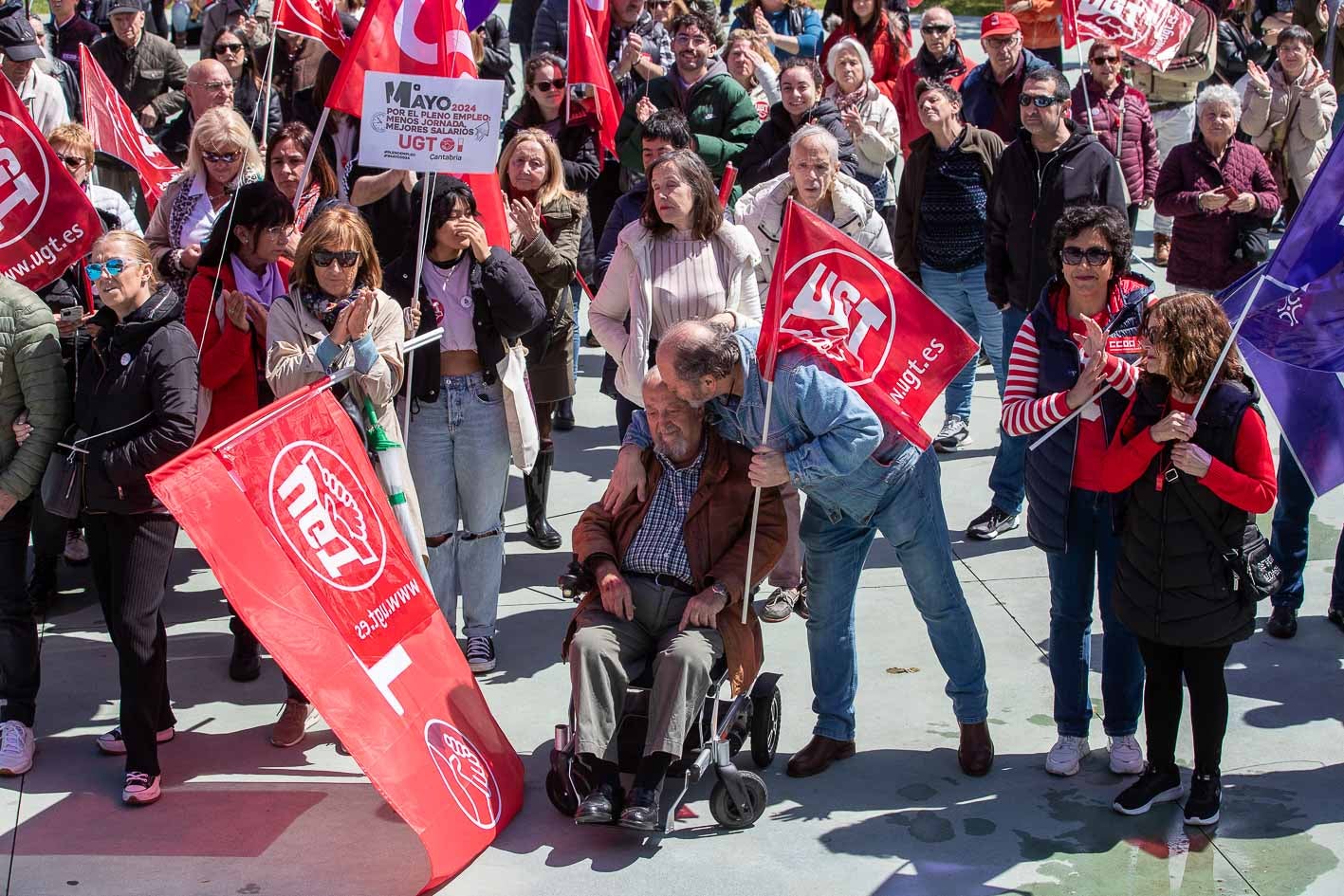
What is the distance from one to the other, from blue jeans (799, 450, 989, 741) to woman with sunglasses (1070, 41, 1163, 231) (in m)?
4.89

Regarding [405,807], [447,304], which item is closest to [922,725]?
[405,807]

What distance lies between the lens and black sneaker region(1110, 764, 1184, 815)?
5105mm

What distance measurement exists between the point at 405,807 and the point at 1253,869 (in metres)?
2.56

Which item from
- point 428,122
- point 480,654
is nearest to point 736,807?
point 480,654

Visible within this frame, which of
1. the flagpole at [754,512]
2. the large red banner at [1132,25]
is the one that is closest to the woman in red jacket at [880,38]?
the large red banner at [1132,25]

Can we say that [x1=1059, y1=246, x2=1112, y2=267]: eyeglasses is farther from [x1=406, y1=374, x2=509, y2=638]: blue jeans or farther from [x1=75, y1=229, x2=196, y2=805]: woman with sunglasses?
[x1=75, y1=229, x2=196, y2=805]: woman with sunglasses

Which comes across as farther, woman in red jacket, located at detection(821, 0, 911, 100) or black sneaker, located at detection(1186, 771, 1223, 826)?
woman in red jacket, located at detection(821, 0, 911, 100)

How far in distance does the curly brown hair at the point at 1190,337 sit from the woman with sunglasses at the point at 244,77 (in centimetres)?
685

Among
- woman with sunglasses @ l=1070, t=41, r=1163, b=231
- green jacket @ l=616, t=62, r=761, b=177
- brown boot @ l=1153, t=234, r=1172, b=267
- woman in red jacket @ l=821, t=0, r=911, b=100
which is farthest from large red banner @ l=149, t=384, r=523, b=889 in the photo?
brown boot @ l=1153, t=234, r=1172, b=267

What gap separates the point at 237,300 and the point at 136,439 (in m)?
0.80

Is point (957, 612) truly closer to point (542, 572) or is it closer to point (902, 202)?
point (542, 572)

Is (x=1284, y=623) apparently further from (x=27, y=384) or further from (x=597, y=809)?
(x=27, y=384)

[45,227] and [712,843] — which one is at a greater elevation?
[45,227]

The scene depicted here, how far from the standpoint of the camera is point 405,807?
468 centimetres
